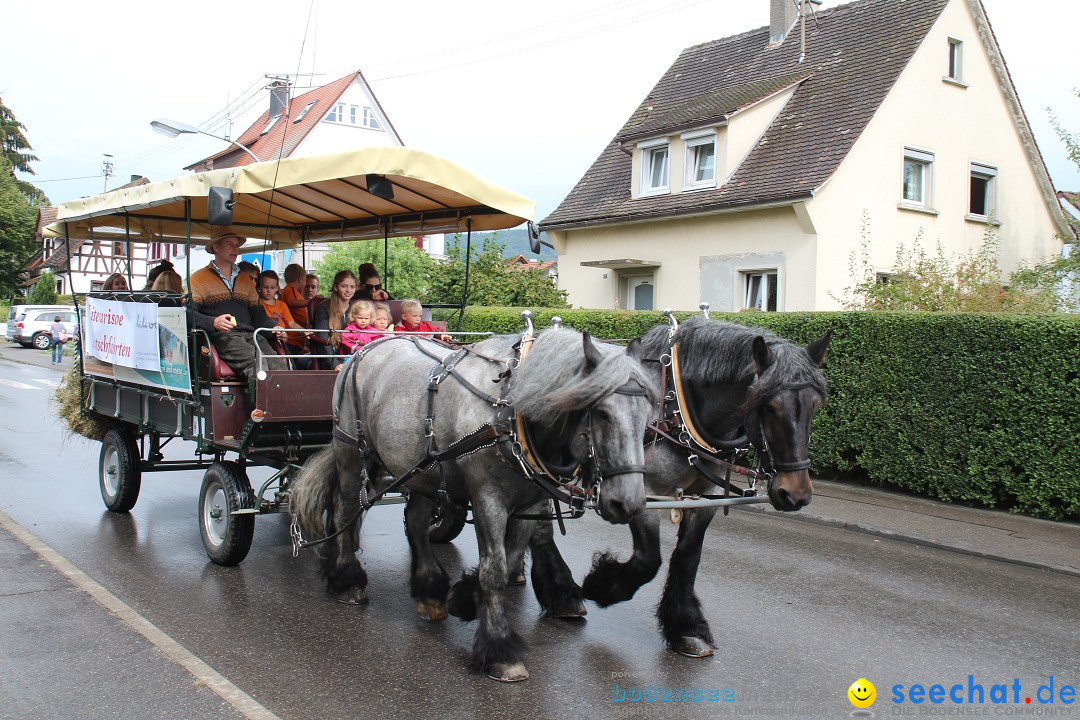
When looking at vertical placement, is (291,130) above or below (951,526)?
above

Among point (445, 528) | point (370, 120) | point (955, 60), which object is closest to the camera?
point (445, 528)

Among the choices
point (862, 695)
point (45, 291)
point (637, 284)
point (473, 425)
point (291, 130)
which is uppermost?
point (291, 130)

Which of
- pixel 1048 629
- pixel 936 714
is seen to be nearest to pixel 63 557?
pixel 936 714

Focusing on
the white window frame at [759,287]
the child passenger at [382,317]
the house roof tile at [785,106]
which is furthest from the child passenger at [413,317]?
the white window frame at [759,287]

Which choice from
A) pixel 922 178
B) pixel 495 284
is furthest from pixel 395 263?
pixel 922 178

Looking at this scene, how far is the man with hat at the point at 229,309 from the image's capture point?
20.0ft

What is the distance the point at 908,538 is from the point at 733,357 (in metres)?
4.06

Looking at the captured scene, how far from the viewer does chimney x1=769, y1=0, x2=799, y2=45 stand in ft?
66.1

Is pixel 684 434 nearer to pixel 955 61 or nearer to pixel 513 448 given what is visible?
pixel 513 448

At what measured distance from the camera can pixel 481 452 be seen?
4203mm

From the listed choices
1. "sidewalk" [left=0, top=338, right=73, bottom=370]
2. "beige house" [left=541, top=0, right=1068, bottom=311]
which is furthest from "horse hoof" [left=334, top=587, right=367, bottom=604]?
"sidewalk" [left=0, top=338, right=73, bottom=370]

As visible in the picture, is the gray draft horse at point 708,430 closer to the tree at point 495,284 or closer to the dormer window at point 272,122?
the tree at point 495,284

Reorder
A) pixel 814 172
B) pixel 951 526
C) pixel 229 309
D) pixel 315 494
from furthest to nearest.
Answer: pixel 814 172, pixel 951 526, pixel 229 309, pixel 315 494

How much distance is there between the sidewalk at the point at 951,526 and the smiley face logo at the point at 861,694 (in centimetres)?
352
